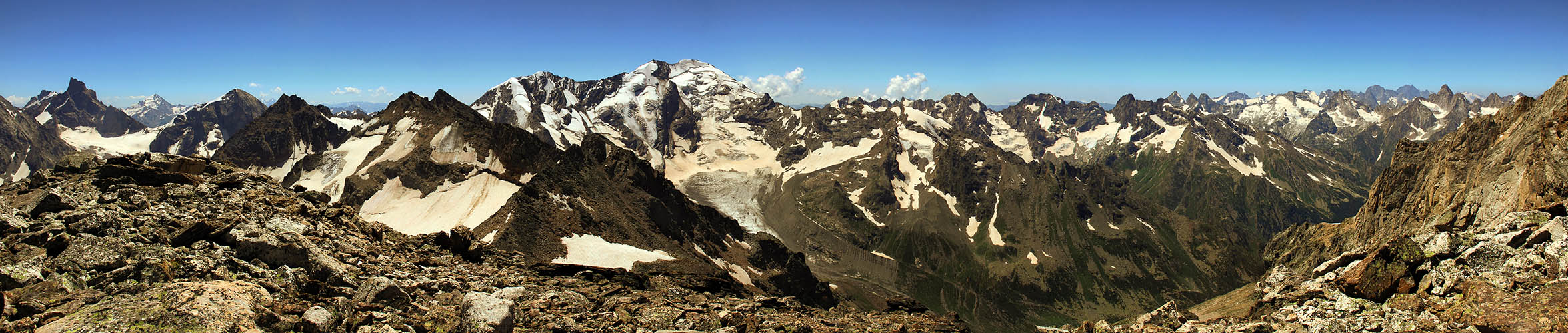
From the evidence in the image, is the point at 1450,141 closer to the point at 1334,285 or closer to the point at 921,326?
the point at 1334,285

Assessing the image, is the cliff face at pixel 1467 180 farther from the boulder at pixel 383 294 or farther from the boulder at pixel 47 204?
the boulder at pixel 47 204

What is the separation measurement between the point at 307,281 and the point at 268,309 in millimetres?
4162

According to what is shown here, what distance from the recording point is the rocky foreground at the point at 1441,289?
2284 centimetres

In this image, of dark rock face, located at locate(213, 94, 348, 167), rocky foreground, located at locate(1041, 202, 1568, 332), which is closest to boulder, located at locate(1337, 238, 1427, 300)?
rocky foreground, located at locate(1041, 202, 1568, 332)

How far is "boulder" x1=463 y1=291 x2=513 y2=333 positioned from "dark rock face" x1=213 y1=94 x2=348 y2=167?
134 m

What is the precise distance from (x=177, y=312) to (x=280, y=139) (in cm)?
15182

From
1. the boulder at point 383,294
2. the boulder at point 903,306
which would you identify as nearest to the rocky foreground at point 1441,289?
the boulder at point 903,306

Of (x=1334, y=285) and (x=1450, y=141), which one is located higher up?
(x=1450, y=141)

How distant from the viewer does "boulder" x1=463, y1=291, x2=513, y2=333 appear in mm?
22625

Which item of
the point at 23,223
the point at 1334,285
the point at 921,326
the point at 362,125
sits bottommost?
the point at 921,326

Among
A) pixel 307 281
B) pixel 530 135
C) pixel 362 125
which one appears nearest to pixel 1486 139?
pixel 307 281

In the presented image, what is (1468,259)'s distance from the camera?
27062 mm

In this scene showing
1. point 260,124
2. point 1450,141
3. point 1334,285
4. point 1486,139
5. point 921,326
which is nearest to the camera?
point 1334,285

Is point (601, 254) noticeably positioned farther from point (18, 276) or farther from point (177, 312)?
point (177, 312)
